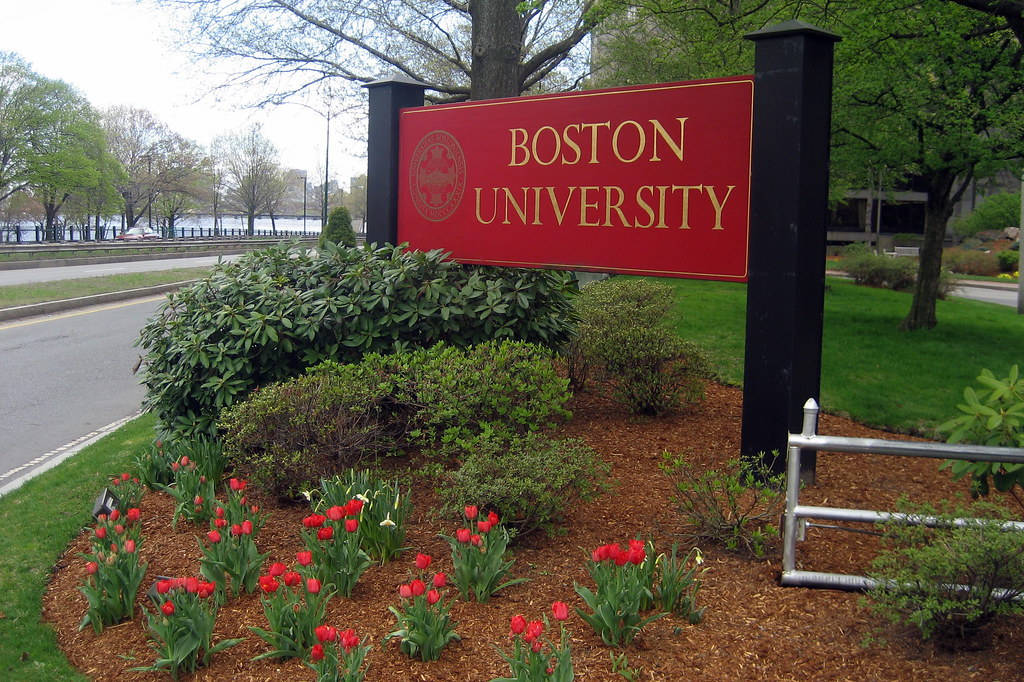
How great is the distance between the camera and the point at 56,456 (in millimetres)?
8070

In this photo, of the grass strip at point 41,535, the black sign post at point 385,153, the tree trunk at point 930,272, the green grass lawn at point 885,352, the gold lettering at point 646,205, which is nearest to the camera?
the grass strip at point 41,535

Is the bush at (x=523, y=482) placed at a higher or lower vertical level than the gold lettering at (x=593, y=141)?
lower

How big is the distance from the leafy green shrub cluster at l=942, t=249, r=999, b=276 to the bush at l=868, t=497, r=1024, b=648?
37954 millimetres

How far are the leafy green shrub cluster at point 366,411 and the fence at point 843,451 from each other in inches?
71.1

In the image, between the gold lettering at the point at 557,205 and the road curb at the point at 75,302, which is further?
the road curb at the point at 75,302

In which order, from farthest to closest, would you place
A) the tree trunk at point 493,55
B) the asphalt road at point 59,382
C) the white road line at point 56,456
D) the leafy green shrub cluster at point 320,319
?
1. the tree trunk at point 493,55
2. the asphalt road at point 59,382
3. the white road line at point 56,456
4. the leafy green shrub cluster at point 320,319

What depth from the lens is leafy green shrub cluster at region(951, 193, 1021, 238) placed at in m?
42.2

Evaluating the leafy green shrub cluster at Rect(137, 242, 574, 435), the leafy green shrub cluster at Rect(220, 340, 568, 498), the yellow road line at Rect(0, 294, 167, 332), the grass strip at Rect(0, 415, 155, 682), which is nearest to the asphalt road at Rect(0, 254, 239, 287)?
the yellow road line at Rect(0, 294, 167, 332)

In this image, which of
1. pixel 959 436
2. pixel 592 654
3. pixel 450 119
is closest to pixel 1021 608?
pixel 959 436

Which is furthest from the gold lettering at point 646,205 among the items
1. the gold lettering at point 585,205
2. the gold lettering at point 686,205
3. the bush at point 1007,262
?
the bush at point 1007,262

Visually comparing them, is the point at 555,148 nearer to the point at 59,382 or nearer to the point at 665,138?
the point at 665,138

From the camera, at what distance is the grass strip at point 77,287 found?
1934cm

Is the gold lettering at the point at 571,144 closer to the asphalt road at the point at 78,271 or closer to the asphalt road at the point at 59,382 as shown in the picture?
the asphalt road at the point at 59,382

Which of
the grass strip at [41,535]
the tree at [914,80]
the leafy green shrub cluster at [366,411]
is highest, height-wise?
the tree at [914,80]
